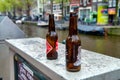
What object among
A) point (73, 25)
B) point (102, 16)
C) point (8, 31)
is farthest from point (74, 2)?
point (73, 25)

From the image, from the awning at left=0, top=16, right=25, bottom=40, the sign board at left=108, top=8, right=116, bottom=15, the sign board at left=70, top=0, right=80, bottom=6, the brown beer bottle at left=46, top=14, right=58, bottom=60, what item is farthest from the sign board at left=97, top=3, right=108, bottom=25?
the brown beer bottle at left=46, top=14, right=58, bottom=60

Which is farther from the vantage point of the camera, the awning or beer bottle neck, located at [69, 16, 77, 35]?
the awning

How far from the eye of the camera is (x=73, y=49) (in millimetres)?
1123

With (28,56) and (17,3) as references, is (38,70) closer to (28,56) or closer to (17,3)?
(28,56)

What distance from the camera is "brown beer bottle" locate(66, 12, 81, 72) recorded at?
1.12m

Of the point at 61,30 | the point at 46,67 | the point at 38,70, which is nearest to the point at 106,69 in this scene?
the point at 46,67

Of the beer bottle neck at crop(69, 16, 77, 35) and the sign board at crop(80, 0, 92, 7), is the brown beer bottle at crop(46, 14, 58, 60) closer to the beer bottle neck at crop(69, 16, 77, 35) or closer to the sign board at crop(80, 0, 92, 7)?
the beer bottle neck at crop(69, 16, 77, 35)

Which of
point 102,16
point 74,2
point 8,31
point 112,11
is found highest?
point 74,2

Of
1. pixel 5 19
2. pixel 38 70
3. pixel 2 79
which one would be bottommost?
pixel 2 79

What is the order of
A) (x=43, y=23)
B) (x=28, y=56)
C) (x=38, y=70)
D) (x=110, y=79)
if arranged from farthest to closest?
(x=43, y=23) → (x=28, y=56) → (x=38, y=70) → (x=110, y=79)

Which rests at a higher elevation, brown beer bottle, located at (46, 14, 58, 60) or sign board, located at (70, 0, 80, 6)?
sign board, located at (70, 0, 80, 6)

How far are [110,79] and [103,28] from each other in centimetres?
1609

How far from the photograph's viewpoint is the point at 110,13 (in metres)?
23.1

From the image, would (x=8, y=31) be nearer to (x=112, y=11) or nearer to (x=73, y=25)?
(x=73, y=25)
